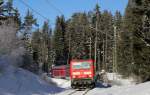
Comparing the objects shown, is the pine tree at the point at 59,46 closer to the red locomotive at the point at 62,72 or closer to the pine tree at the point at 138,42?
the red locomotive at the point at 62,72

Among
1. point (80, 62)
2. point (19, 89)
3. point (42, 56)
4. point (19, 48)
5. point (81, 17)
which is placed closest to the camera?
point (19, 89)

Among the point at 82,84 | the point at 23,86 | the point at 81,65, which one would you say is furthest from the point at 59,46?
the point at 23,86

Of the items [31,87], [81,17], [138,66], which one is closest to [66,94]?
[31,87]

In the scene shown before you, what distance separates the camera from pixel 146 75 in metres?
43.9

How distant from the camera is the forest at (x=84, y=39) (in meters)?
45.5

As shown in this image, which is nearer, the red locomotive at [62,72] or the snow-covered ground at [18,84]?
the snow-covered ground at [18,84]

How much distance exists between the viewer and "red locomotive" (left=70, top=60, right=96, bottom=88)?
43.4 m

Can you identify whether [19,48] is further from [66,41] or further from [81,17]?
[81,17]

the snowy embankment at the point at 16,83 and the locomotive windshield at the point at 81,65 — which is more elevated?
the locomotive windshield at the point at 81,65

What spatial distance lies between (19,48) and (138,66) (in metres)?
12.9

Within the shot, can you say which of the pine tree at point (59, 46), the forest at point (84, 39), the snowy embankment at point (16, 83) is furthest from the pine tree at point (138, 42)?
the pine tree at point (59, 46)

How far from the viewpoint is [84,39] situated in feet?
429

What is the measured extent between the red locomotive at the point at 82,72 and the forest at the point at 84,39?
4.79 meters

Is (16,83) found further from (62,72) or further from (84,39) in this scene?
(84,39)
